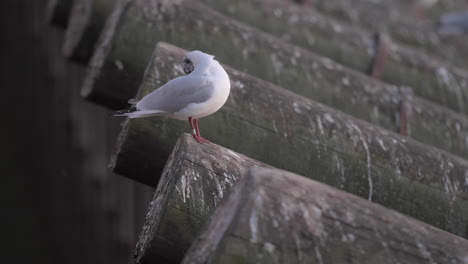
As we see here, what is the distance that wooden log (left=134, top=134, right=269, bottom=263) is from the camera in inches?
61.3

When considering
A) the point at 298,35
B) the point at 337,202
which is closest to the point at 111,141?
the point at 298,35

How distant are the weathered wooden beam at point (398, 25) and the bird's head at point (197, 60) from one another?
2.97m

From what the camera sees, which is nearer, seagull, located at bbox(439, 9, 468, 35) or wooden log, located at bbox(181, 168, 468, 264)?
wooden log, located at bbox(181, 168, 468, 264)

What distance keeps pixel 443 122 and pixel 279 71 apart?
68cm

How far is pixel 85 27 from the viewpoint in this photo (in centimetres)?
288

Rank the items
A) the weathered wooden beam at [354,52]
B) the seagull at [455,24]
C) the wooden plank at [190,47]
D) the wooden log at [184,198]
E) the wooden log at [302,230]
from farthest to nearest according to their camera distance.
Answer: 1. the seagull at [455,24]
2. the weathered wooden beam at [354,52]
3. the wooden plank at [190,47]
4. the wooden log at [184,198]
5. the wooden log at [302,230]

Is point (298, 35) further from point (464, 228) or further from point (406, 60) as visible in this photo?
point (464, 228)

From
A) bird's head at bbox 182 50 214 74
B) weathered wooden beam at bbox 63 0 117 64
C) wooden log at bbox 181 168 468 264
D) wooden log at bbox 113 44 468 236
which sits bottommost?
weathered wooden beam at bbox 63 0 117 64

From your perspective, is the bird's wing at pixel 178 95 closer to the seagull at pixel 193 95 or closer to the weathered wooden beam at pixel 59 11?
the seagull at pixel 193 95

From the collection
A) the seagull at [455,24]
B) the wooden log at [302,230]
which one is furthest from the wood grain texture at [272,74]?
the seagull at [455,24]

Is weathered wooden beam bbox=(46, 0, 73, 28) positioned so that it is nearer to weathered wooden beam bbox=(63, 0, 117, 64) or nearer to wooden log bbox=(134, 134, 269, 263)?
weathered wooden beam bbox=(63, 0, 117, 64)

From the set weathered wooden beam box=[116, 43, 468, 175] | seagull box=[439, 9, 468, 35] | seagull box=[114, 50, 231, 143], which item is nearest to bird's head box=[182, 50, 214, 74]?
seagull box=[114, 50, 231, 143]

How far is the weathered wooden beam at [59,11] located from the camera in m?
3.41

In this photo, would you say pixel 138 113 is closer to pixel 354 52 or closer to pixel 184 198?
pixel 184 198
